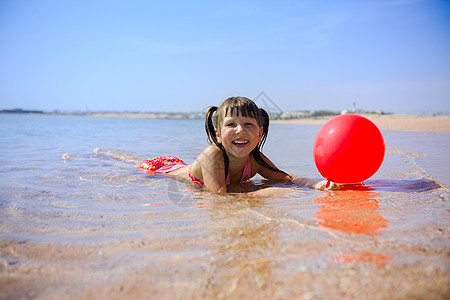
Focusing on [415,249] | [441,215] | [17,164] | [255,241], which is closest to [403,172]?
[441,215]

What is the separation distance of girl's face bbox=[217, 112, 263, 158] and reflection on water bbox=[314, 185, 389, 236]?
0.98m

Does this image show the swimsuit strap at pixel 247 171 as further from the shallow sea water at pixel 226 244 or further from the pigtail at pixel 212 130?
the shallow sea water at pixel 226 244

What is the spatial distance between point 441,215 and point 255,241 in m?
1.44

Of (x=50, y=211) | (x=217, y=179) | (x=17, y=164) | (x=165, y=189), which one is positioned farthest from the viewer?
(x=17, y=164)

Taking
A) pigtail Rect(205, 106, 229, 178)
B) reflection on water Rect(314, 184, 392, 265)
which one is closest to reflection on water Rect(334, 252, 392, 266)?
reflection on water Rect(314, 184, 392, 265)

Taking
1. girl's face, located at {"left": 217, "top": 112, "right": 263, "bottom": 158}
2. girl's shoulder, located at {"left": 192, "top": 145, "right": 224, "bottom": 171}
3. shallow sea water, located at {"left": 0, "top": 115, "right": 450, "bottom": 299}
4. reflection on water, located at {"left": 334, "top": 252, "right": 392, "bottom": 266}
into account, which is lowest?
shallow sea water, located at {"left": 0, "top": 115, "right": 450, "bottom": 299}

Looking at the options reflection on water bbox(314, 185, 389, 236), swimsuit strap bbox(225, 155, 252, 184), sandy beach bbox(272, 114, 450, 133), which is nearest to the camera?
reflection on water bbox(314, 185, 389, 236)

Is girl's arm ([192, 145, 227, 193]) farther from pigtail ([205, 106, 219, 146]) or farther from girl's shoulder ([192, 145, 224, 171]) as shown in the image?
pigtail ([205, 106, 219, 146])

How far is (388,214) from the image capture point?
2246 mm

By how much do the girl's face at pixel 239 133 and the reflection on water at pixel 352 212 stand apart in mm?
982

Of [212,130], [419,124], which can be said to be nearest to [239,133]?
[212,130]

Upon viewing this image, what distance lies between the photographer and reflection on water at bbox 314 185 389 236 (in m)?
1.95

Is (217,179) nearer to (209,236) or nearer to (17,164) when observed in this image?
(209,236)

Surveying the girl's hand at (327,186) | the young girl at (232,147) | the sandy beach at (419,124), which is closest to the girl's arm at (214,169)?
the young girl at (232,147)
